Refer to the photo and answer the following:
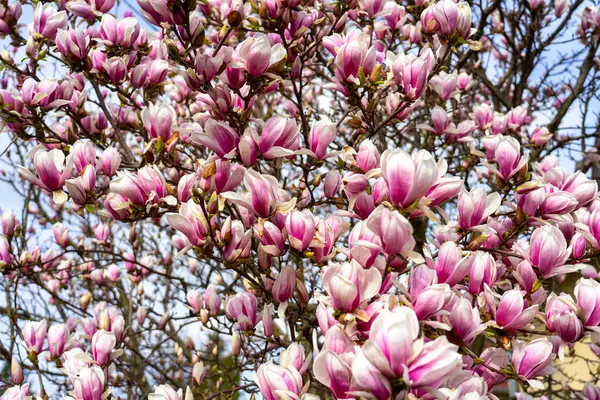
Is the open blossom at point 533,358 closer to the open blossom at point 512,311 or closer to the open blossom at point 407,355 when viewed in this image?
the open blossom at point 512,311

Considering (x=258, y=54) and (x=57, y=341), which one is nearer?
(x=258, y=54)

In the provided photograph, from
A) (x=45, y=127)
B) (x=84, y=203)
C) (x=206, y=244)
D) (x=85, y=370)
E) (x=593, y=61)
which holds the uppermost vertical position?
(x=593, y=61)

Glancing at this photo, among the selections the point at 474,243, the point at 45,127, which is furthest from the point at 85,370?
the point at 474,243

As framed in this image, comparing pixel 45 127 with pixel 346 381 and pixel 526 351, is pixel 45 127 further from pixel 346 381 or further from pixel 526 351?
pixel 526 351

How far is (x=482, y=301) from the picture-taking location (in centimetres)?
155

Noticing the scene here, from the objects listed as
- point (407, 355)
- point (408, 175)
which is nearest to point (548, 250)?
point (408, 175)

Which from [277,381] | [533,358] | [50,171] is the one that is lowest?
[533,358]

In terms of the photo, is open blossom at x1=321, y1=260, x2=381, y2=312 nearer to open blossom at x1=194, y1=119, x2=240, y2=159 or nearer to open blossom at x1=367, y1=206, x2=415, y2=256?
open blossom at x1=367, y1=206, x2=415, y2=256

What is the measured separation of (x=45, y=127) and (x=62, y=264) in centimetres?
242

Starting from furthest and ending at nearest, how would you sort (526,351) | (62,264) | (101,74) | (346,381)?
(62,264), (101,74), (526,351), (346,381)

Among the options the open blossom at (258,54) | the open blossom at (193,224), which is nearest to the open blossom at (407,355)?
the open blossom at (193,224)

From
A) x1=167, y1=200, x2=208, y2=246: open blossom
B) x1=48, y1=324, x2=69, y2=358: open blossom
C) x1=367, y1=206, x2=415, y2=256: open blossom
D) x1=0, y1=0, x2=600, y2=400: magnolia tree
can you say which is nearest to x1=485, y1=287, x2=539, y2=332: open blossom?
x1=0, y1=0, x2=600, y2=400: magnolia tree

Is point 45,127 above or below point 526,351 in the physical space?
above

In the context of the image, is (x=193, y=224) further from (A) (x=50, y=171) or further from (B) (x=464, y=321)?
(B) (x=464, y=321)
